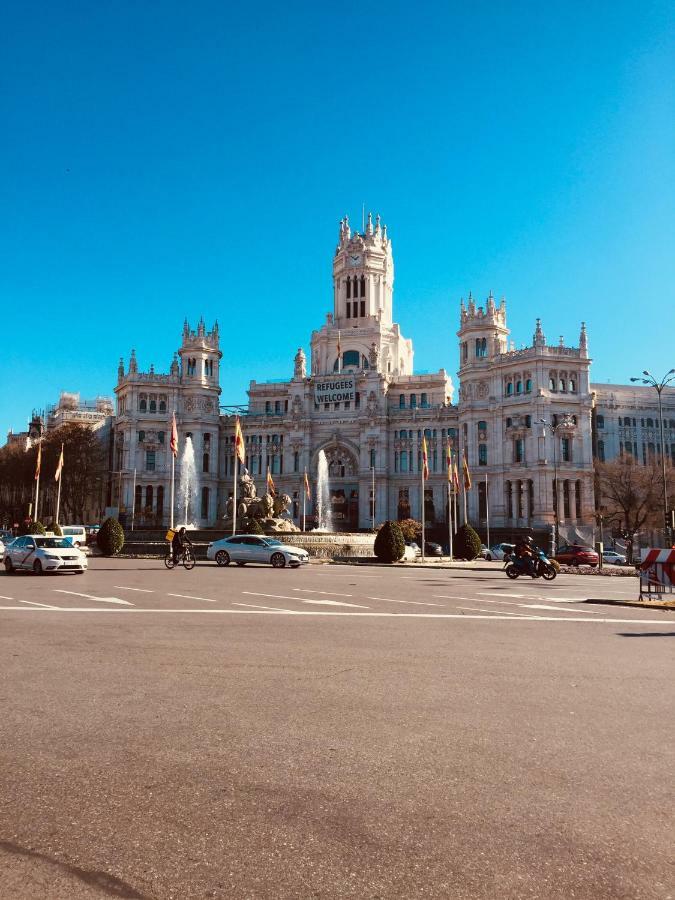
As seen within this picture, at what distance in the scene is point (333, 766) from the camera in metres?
5.26

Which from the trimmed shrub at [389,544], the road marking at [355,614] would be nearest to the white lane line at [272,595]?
the road marking at [355,614]

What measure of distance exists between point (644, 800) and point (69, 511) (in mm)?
107268

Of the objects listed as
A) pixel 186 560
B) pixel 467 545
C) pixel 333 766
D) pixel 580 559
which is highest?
pixel 467 545

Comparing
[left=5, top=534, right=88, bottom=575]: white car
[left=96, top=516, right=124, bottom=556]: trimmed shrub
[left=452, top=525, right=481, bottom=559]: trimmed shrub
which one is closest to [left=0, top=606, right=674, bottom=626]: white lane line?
[left=5, top=534, right=88, bottom=575]: white car

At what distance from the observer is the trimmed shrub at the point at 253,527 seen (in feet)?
151

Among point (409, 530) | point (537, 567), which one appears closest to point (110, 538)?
point (537, 567)

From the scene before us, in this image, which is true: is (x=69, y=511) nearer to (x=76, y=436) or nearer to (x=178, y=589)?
(x=76, y=436)

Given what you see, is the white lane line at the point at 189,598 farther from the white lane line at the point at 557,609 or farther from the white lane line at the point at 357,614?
the white lane line at the point at 557,609

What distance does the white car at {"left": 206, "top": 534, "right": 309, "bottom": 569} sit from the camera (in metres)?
33.2

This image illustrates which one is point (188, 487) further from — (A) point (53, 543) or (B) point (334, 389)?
(A) point (53, 543)

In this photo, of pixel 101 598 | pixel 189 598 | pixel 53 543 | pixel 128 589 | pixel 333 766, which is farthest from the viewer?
pixel 53 543

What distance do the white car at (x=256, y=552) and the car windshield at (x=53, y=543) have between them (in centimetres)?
810

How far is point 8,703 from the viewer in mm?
6977

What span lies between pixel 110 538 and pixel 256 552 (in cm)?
1351
